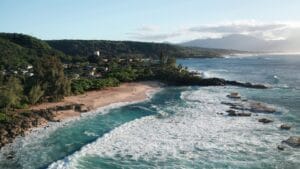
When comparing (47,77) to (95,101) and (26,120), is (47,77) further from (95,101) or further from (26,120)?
(26,120)

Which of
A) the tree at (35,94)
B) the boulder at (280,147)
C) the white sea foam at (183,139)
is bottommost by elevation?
the white sea foam at (183,139)

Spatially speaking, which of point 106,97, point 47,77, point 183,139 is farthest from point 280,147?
point 106,97

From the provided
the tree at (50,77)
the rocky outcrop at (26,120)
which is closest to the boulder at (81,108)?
the rocky outcrop at (26,120)

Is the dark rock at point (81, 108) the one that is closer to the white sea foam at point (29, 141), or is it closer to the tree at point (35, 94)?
the white sea foam at point (29, 141)

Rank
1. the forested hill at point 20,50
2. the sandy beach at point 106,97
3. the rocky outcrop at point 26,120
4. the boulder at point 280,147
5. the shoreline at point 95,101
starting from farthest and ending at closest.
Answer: the forested hill at point 20,50 < the sandy beach at point 106,97 < the shoreline at point 95,101 < the rocky outcrop at point 26,120 < the boulder at point 280,147

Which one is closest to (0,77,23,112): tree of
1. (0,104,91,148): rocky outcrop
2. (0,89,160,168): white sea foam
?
(0,104,91,148): rocky outcrop

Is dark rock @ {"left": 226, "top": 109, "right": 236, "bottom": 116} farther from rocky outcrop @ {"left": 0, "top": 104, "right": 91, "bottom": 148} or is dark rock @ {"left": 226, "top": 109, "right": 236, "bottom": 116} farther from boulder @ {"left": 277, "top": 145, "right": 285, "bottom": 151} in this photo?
rocky outcrop @ {"left": 0, "top": 104, "right": 91, "bottom": 148}
